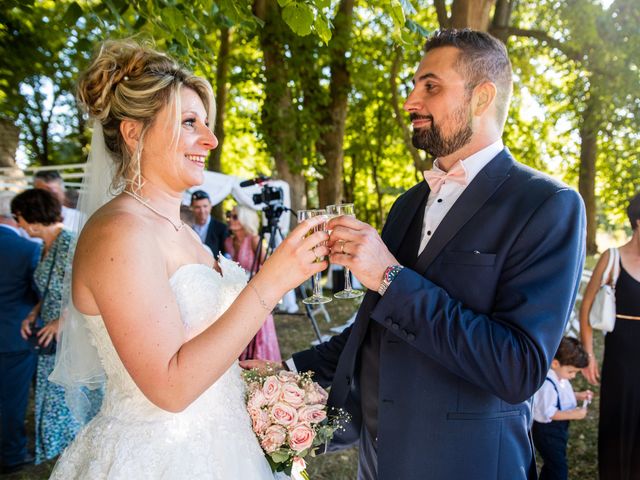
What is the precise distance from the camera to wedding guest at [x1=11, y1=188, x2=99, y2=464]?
432cm

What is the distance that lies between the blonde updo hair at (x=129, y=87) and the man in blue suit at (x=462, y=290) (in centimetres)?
87

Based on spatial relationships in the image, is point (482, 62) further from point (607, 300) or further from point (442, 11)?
point (442, 11)

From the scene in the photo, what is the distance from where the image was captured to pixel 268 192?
6.39 meters

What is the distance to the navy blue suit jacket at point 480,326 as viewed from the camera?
1618mm

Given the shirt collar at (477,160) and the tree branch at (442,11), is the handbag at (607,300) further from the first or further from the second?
the tree branch at (442,11)

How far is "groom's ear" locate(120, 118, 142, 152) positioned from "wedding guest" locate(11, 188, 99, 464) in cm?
252

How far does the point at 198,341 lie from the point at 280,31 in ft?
32.3

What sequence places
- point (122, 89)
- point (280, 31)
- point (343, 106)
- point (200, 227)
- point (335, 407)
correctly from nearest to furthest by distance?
point (122, 89) < point (335, 407) < point (200, 227) < point (280, 31) < point (343, 106)

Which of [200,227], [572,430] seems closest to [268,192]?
[200,227]

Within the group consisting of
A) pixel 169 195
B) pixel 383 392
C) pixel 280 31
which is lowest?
pixel 383 392

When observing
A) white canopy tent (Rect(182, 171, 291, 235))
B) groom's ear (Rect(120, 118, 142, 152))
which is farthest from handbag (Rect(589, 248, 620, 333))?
white canopy tent (Rect(182, 171, 291, 235))

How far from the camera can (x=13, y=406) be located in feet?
15.1

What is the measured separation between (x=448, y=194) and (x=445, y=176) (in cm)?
7

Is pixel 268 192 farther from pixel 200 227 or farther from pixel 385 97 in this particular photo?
pixel 385 97
